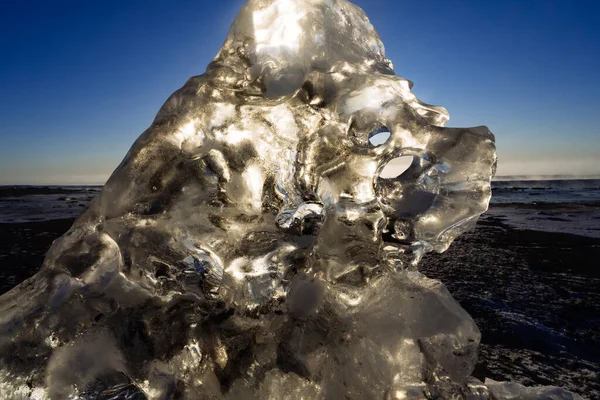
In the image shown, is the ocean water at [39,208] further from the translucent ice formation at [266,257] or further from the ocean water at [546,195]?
the ocean water at [546,195]

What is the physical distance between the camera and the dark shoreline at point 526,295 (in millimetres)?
2143

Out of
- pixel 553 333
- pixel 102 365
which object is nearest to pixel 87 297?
pixel 102 365

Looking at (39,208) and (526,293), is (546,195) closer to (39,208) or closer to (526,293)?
(526,293)

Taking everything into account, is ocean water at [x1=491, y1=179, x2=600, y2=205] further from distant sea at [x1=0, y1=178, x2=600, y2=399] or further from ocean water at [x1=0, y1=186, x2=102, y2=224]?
ocean water at [x1=0, y1=186, x2=102, y2=224]

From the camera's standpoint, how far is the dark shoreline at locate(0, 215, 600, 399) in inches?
84.4

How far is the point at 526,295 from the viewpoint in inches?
132

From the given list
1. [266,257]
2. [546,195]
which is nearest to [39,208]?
[266,257]

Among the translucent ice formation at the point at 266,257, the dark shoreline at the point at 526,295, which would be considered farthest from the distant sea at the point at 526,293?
the translucent ice formation at the point at 266,257

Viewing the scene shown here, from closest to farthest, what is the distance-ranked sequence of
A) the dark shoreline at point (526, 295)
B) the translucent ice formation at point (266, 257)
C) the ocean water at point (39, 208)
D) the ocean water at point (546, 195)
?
the translucent ice formation at point (266, 257)
the dark shoreline at point (526, 295)
the ocean water at point (39, 208)
the ocean water at point (546, 195)

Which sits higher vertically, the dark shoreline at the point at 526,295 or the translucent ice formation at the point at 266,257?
the translucent ice formation at the point at 266,257

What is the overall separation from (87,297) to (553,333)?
2761 mm

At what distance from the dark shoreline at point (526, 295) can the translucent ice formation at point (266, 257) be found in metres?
0.98

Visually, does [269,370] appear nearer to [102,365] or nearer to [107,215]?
[102,365]

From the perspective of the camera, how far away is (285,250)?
1.68 m
